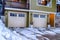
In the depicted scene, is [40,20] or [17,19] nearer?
[17,19]

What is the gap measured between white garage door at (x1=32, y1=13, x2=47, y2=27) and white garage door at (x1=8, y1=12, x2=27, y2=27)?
1.49 metres

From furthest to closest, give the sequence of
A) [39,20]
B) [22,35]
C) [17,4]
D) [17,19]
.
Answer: [39,20] → [17,4] → [17,19] → [22,35]

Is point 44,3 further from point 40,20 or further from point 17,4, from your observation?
point 17,4

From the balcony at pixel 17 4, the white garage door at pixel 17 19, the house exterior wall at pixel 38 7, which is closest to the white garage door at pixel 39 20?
the house exterior wall at pixel 38 7

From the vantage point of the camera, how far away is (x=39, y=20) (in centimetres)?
1936

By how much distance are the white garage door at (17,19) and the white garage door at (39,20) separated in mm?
1490

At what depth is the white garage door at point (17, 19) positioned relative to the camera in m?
17.2

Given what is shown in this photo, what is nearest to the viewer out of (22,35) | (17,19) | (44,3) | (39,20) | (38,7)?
(22,35)

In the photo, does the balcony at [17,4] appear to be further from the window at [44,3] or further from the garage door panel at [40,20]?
the garage door panel at [40,20]

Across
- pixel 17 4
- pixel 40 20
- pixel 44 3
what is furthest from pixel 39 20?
pixel 17 4

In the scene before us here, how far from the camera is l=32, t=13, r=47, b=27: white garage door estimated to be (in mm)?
19036

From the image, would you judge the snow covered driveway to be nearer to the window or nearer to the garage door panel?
the garage door panel

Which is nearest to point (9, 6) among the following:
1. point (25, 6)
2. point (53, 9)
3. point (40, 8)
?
point (25, 6)

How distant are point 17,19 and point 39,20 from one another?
3283 millimetres
